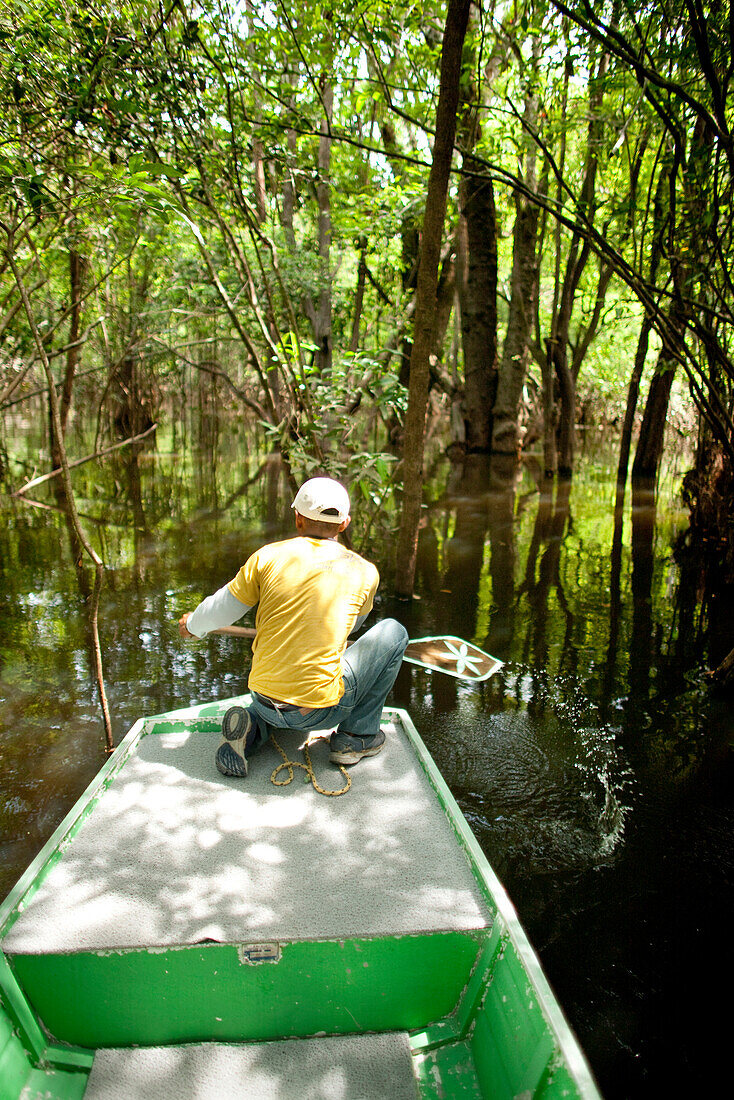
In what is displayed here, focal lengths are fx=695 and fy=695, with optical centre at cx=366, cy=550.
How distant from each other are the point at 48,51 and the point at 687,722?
608cm

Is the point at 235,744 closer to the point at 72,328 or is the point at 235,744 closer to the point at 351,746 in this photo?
the point at 351,746

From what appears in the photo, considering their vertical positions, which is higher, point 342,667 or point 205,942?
point 342,667

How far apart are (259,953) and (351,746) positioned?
1098 mm

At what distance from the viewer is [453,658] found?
5.25 metres

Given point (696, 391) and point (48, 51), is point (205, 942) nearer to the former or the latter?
point (48, 51)

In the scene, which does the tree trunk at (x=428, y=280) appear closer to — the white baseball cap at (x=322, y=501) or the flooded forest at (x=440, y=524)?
the flooded forest at (x=440, y=524)

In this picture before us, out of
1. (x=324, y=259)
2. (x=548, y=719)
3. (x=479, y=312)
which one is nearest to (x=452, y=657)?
(x=548, y=719)

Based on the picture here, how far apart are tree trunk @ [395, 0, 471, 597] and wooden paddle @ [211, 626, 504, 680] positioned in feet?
2.75

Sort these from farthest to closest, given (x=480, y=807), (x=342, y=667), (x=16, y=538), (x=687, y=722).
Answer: (x=16, y=538)
(x=687, y=722)
(x=480, y=807)
(x=342, y=667)

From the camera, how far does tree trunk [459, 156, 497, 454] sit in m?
13.3

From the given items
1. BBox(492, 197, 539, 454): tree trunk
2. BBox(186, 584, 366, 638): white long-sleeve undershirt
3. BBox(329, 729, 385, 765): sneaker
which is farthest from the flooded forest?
BBox(492, 197, 539, 454): tree trunk

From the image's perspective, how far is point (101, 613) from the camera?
6105 millimetres

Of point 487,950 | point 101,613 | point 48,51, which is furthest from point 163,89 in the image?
point 487,950

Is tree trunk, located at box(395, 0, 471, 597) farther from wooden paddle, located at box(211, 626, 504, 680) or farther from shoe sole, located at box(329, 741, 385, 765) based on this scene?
shoe sole, located at box(329, 741, 385, 765)
